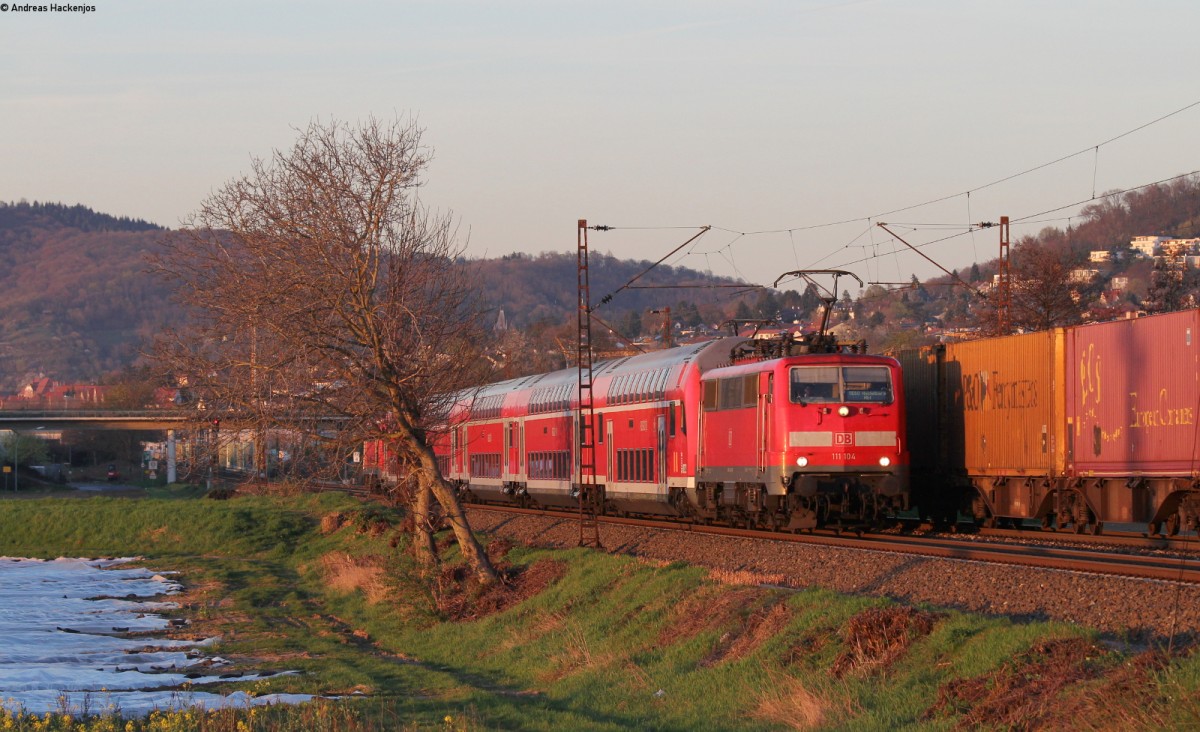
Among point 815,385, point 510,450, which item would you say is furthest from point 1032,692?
point 510,450

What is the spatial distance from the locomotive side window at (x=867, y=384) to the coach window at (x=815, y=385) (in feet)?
0.74

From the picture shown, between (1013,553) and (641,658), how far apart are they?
6.16m

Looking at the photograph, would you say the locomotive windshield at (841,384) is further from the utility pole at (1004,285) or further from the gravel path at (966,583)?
the utility pole at (1004,285)

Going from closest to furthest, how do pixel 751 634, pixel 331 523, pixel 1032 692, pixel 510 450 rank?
pixel 1032 692
pixel 751 634
pixel 510 450
pixel 331 523

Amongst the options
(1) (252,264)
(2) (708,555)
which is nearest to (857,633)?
(2) (708,555)

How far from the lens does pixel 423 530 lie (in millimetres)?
32281

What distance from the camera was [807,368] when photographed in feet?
84.0

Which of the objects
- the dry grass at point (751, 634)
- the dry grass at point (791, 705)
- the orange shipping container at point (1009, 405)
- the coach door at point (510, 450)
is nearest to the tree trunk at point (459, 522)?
the orange shipping container at point (1009, 405)

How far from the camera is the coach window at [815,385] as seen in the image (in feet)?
83.6

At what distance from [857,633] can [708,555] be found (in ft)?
32.2

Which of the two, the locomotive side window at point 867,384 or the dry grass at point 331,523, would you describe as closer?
the locomotive side window at point 867,384

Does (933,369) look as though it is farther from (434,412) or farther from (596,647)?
(596,647)

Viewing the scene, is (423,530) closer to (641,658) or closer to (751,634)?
(641,658)

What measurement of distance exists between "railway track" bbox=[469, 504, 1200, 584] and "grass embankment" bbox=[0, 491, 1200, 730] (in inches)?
85.0
